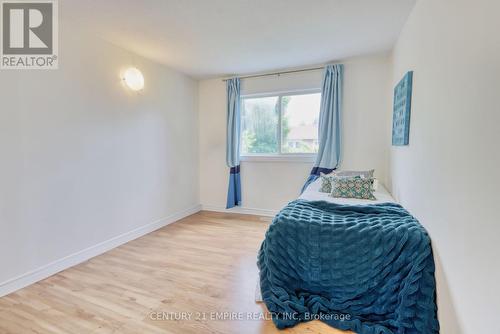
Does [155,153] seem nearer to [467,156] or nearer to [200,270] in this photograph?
[200,270]

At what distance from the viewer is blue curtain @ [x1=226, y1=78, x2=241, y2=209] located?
3996 millimetres

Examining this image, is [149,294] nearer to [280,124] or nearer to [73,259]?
[73,259]

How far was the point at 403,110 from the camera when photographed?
2.14 m

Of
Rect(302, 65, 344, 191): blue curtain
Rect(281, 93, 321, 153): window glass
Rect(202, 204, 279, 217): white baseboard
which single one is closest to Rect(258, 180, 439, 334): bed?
Rect(302, 65, 344, 191): blue curtain

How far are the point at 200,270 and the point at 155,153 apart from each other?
6.10 feet

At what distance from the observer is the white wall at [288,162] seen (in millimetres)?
3309

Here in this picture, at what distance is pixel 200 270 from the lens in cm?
229

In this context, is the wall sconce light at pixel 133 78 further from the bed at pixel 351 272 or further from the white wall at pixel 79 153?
the bed at pixel 351 272

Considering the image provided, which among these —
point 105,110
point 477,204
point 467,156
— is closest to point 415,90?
point 467,156

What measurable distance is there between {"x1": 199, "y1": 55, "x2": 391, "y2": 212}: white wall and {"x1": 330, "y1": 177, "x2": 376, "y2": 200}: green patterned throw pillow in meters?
0.99

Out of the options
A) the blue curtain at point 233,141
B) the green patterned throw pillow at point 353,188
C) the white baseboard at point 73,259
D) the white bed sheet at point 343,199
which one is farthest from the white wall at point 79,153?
the green patterned throw pillow at point 353,188

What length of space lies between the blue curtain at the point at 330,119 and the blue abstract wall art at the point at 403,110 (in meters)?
0.94

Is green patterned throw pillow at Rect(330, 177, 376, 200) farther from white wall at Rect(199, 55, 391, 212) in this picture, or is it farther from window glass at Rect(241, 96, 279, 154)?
window glass at Rect(241, 96, 279, 154)

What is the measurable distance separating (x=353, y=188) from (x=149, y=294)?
207 cm
